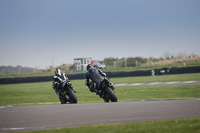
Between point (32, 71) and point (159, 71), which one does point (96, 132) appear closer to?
point (159, 71)

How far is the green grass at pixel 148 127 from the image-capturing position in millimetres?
5871

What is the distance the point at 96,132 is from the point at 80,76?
40649 mm

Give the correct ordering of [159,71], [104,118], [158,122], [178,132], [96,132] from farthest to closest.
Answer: [159,71] → [104,118] → [158,122] → [96,132] → [178,132]

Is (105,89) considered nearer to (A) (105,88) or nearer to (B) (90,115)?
(A) (105,88)

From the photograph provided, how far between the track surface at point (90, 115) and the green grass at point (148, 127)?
0.48 metres

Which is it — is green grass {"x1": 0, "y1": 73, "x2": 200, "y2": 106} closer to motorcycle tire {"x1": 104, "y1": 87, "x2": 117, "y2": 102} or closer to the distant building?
motorcycle tire {"x1": 104, "y1": 87, "x2": 117, "y2": 102}

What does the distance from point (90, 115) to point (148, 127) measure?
2.14 meters

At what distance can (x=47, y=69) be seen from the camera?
61.6 meters

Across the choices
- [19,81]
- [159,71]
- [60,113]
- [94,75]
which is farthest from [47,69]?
[60,113]

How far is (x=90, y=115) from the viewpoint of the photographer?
26.5 feet

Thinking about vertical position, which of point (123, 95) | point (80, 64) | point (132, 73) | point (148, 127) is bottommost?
point (123, 95)

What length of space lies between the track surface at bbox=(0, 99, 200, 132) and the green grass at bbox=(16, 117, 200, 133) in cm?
48

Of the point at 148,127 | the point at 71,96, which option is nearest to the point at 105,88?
the point at 71,96

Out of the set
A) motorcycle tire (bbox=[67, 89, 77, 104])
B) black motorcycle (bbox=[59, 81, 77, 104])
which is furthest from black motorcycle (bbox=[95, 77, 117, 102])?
black motorcycle (bbox=[59, 81, 77, 104])
